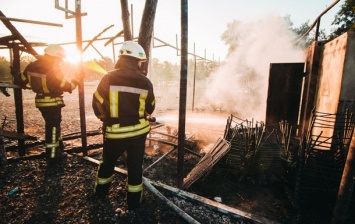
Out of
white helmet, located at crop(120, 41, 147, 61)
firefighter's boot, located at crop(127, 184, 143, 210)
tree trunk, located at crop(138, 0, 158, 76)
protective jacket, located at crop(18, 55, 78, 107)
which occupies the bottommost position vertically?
firefighter's boot, located at crop(127, 184, 143, 210)

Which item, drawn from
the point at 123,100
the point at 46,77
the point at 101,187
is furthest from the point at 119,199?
the point at 46,77

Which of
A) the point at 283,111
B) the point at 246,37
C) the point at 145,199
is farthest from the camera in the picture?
the point at 246,37

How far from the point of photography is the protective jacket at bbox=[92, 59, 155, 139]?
2.56 meters

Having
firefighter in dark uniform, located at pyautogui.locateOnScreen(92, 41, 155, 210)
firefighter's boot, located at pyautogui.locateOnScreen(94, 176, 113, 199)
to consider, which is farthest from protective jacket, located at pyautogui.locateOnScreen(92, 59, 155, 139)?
firefighter's boot, located at pyautogui.locateOnScreen(94, 176, 113, 199)

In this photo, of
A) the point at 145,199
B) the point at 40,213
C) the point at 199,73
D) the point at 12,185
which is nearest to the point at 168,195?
the point at 145,199

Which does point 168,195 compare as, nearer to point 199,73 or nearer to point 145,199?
point 145,199

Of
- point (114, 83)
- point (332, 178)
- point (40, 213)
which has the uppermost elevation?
point (114, 83)

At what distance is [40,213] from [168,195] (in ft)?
5.80

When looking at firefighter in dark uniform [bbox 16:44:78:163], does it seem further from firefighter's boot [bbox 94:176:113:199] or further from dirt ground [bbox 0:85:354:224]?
firefighter's boot [bbox 94:176:113:199]

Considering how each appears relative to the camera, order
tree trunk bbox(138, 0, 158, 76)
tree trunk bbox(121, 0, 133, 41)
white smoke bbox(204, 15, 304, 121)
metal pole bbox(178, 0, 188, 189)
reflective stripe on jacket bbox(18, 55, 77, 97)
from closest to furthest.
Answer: metal pole bbox(178, 0, 188, 189)
tree trunk bbox(138, 0, 158, 76)
tree trunk bbox(121, 0, 133, 41)
reflective stripe on jacket bbox(18, 55, 77, 97)
white smoke bbox(204, 15, 304, 121)

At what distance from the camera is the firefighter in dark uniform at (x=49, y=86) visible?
12.7 feet

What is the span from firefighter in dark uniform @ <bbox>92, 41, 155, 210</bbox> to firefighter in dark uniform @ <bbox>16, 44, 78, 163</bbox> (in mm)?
1789

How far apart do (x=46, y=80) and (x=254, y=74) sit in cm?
1613

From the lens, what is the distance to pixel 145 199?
3.09 metres
